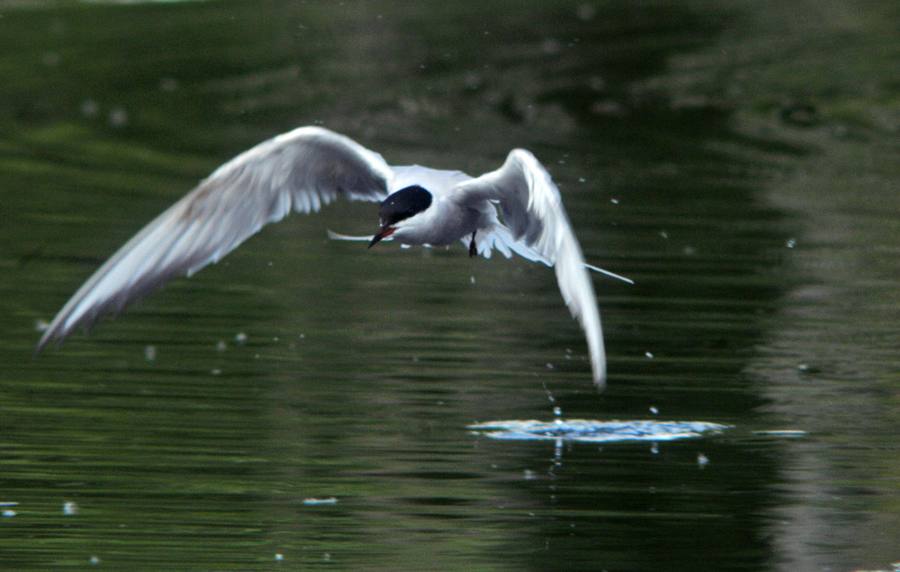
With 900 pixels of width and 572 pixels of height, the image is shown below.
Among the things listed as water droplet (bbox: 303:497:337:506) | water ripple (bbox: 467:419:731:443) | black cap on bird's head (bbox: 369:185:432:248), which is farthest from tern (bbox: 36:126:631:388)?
water droplet (bbox: 303:497:337:506)

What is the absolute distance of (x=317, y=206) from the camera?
910 cm

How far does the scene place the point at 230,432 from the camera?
8.88m

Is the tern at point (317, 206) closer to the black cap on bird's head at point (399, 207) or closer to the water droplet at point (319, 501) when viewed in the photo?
the black cap on bird's head at point (399, 207)

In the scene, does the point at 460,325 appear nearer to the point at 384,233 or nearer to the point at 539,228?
Result: the point at 539,228

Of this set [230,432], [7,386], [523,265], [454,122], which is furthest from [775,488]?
[454,122]

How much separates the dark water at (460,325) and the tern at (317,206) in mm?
680

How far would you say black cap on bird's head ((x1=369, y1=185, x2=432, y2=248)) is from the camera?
27.4 feet

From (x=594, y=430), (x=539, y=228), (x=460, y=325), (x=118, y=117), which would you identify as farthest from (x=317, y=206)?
(x=118, y=117)

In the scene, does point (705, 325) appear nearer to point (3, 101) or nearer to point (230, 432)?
point (230, 432)

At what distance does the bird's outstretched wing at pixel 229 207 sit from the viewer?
312 inches

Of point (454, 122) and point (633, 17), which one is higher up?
point (633, 17)

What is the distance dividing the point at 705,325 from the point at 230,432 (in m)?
3.17

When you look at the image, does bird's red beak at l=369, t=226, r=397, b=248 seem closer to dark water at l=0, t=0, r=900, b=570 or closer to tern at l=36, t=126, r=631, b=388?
tern at l=36, t=126, r=631, b=388

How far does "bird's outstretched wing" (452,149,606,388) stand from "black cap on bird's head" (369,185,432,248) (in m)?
0.25
